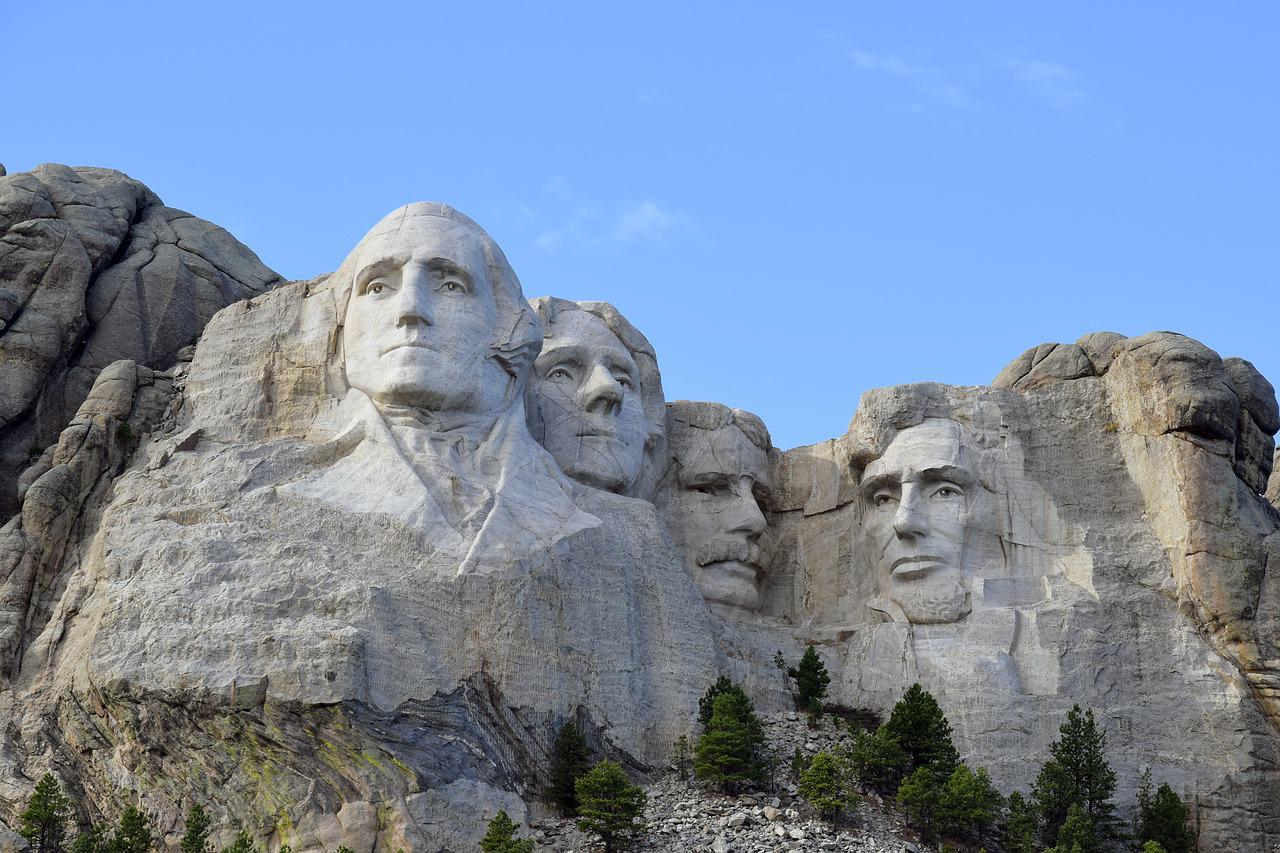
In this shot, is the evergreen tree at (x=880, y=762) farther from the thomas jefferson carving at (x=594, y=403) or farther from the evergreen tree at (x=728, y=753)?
the thomas jefferson carving at (x=594, y=403)

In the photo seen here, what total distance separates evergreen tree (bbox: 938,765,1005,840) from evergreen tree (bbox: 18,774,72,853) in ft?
33.8

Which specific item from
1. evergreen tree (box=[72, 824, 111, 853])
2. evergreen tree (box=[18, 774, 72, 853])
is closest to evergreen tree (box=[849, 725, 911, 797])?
evergreen tree (box=[72, 824, 111, 853])

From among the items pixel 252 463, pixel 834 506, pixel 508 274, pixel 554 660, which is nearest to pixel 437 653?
pixel 554 660

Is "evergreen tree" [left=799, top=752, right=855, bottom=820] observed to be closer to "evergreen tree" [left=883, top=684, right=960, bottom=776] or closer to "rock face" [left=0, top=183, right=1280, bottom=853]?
"evergreen tree" [left=883, top=684, right=960, bottom=776]

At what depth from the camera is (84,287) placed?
3881 cm

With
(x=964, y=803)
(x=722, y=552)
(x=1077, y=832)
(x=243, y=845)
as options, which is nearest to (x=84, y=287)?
(x=722, y=552)

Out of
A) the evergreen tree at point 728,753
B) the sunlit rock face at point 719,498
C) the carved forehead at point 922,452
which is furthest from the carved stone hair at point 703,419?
the evergreen tree at point 728,753

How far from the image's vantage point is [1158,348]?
38.8 metres

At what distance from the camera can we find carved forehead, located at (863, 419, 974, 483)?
126 ft

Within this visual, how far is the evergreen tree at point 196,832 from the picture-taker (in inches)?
1185

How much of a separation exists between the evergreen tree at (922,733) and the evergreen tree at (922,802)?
2.83 ft

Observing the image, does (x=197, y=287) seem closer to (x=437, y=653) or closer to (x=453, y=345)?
(x=453, y=345)

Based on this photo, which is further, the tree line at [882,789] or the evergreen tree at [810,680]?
the evergreen tree at [810,680]

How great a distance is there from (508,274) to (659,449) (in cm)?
398
